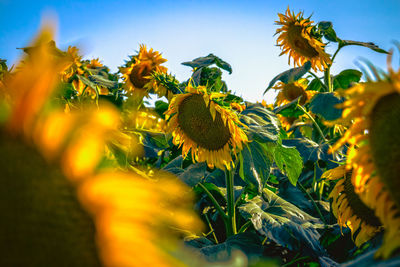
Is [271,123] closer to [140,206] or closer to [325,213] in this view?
[325,213]

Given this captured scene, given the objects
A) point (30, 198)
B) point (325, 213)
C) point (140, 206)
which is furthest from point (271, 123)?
point (30, 198)

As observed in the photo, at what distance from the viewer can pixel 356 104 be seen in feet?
2.37

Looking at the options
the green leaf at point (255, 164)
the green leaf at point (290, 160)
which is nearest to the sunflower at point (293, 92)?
the green leaf at point (290, 160)

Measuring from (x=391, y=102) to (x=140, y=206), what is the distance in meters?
0.56

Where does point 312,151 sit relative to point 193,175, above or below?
above

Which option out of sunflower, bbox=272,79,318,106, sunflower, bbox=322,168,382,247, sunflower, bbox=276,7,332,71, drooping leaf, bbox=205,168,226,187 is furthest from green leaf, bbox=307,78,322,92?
sunflower, bbox=322,168,382,247

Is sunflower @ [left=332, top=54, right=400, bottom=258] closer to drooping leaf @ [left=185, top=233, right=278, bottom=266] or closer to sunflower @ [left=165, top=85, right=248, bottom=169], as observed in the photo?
drooping leaf @ [left=185, top=233, right=278, bottom=266]

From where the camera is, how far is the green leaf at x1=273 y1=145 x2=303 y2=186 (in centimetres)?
194

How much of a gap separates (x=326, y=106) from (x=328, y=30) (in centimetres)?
103

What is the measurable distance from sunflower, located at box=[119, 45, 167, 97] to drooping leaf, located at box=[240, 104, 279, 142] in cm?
212

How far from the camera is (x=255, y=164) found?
180cm

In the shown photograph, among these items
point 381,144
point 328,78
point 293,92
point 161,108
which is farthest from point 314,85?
point 381,144

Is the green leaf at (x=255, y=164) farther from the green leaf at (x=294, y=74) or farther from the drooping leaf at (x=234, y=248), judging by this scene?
the green leaf at (x=294, y=74)

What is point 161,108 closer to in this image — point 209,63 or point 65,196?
point 209,63
